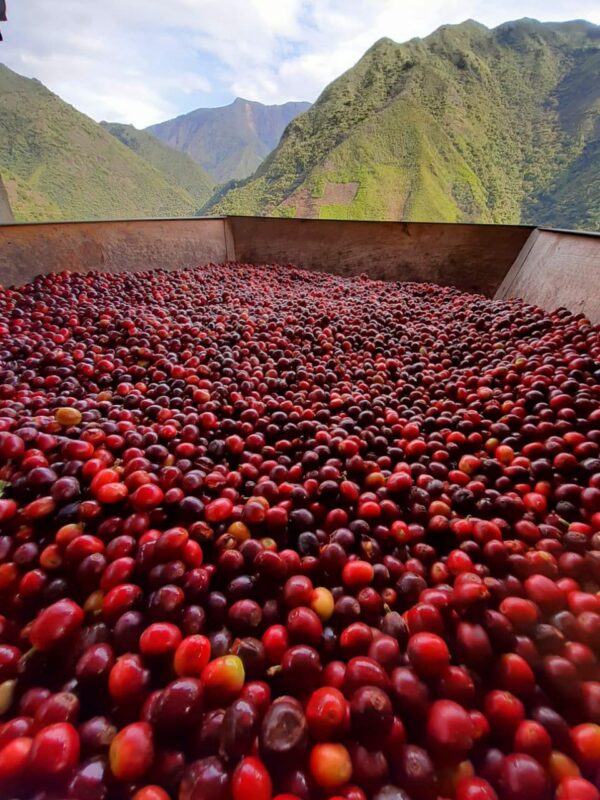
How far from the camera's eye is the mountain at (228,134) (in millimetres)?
93688

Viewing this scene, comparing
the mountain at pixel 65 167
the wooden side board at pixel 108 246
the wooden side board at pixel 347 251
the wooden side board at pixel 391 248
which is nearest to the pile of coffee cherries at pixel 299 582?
the wooden side board at pixel 347 251

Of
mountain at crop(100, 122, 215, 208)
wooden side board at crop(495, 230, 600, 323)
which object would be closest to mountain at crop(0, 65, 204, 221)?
mountain at crop(100, 122, 215, 208)

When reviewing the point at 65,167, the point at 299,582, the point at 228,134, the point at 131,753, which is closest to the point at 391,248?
the point at 299,582

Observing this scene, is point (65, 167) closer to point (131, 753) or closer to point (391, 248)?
point (391, 248)

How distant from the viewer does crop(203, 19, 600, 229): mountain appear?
128 feet

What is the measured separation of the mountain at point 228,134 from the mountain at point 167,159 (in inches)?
685

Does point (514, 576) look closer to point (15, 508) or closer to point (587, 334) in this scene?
point (15, 508)

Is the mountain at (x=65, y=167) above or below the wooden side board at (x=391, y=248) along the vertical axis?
above

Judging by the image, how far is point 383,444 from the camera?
1.81 meters

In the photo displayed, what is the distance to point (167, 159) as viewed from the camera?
228 feet

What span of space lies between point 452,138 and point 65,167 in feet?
144

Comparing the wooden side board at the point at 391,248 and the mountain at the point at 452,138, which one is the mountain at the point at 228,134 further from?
the wooden side board at the point at 391,248

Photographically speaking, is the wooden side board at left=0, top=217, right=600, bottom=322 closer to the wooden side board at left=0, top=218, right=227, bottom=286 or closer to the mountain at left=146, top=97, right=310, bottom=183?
the wooden side board at left=0, top=218, right=227, bottom=286

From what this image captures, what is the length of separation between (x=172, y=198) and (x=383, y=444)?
5726 centimetres
